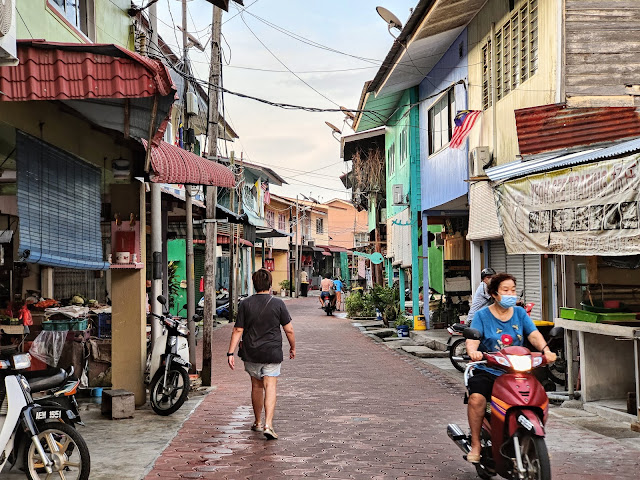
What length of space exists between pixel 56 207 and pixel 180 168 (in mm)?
1857

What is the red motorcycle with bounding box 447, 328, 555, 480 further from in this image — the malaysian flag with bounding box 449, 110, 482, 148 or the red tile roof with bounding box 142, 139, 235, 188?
the malaysian flag with bounding box 449, 110, 482, 148

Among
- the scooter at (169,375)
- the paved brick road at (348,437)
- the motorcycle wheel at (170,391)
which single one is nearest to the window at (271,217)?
the paved brick road at (348,437)

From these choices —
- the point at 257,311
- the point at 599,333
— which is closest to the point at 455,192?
the point at 599,333

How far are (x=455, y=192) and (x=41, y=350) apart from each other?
1109 cm

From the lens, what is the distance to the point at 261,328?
8.75m

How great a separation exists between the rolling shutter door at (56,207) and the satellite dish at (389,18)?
38.3ft

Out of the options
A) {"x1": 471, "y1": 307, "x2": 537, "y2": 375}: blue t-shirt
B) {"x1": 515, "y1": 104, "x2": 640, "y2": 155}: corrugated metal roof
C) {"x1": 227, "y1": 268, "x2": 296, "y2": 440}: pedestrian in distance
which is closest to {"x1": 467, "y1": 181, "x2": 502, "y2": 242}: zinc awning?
{"x1": 515, "y1": 104, "x2": 640, "y2": 155}: corrugated metal roof

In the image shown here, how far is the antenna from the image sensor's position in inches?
782

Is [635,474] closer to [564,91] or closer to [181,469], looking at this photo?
[181,469]

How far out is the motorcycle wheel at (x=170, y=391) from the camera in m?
10.2

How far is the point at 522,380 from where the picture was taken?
591cm

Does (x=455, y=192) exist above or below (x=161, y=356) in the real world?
above

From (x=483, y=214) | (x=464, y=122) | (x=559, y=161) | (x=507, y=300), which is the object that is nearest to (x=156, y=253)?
(x=559, y=161)

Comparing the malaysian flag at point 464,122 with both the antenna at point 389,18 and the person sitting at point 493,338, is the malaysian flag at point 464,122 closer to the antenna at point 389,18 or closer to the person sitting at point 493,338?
the antenna at point 389,18
